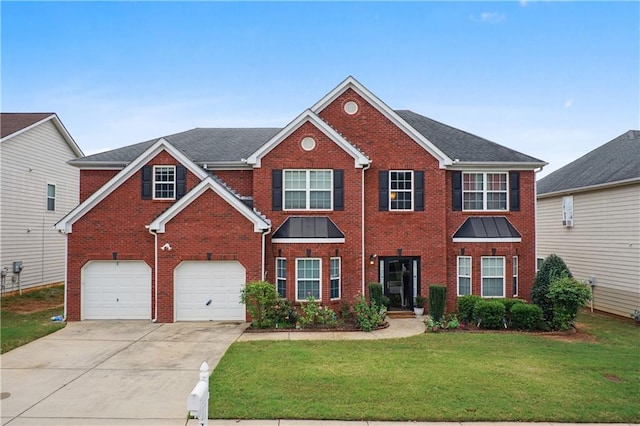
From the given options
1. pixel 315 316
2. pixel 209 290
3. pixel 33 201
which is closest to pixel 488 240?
pixel 315 316

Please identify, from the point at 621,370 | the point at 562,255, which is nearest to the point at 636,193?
the point at 562,255

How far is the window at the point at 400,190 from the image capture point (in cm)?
1581

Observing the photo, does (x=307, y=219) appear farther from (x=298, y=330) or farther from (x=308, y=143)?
(x=298, y=330)

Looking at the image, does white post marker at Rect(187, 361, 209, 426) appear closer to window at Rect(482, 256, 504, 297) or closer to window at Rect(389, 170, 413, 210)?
window at Rect(389, 170, 413, 210)

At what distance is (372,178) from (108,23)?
12889mm

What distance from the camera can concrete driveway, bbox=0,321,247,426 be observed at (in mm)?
6613

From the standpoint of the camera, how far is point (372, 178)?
15.7m

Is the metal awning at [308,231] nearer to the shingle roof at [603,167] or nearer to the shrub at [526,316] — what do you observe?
the shrub at [526,316]

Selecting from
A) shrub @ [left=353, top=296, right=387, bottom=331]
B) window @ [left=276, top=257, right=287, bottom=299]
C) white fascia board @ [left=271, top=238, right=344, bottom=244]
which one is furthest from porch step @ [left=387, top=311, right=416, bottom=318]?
window @ [left=276, top=257, right=287, bottom=299]

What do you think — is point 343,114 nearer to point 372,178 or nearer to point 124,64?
point 372,178

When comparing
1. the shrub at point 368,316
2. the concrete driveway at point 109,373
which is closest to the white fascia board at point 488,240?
the shrub at point 368,316

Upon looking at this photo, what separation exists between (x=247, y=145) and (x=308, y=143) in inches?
153

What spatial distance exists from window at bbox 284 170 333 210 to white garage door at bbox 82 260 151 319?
6029mm

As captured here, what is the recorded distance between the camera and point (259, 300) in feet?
41.7
